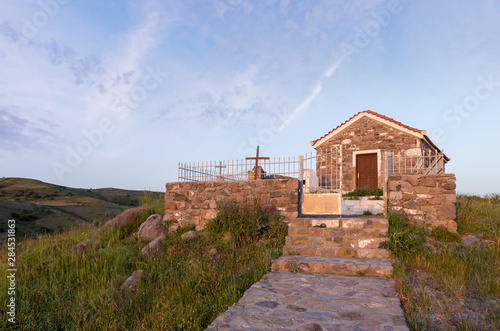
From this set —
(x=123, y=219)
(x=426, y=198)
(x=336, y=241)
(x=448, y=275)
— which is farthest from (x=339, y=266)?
(x=123, y=219)

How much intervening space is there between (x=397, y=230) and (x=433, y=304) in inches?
114

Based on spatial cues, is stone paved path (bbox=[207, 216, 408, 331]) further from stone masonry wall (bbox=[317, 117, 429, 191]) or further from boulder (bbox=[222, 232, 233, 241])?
stone masonry wall (bbox=[317, 117, 429, 191])

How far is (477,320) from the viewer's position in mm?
3422

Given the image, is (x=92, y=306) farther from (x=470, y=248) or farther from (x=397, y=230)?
(x=470, y=248)

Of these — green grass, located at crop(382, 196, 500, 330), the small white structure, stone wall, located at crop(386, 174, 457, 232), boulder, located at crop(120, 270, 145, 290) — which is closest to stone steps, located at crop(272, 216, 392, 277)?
green grass, located at crop(382, 196, 500, 330)

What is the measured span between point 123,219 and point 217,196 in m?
3.29

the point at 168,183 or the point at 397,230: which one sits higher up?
the point at 168,183

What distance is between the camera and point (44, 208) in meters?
24.8

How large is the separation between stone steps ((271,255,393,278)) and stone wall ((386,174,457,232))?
8.77 feet

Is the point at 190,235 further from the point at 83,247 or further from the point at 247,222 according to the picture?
the point at 83,247

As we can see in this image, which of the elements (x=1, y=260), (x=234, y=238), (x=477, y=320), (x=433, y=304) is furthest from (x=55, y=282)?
(x=477, y=320)

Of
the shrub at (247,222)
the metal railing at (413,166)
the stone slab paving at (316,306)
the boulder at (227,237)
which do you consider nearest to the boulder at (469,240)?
the metal railing at (413,166)

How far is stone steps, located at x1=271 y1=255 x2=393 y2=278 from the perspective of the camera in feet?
17.1

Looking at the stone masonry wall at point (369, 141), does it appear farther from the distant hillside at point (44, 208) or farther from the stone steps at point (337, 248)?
the distant hillside at point (44, 208)
